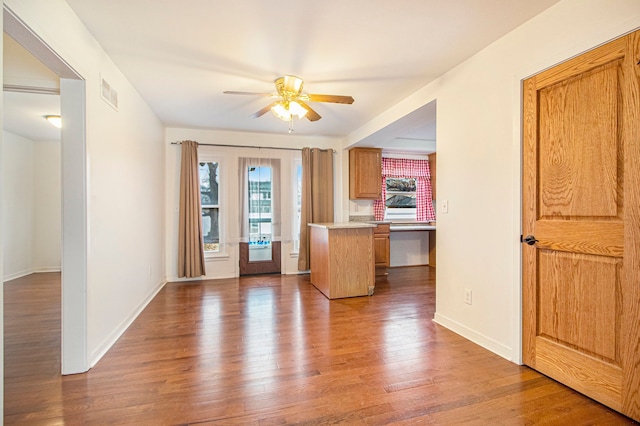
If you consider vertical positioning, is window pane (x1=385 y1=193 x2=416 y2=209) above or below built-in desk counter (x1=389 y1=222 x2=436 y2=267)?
above

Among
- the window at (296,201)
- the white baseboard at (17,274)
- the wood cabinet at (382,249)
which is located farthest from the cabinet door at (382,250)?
the white baseboard at (17,274)

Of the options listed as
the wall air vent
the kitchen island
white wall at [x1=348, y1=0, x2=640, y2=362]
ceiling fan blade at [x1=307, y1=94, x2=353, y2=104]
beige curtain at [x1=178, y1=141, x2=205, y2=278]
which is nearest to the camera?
white wall at [x1=348, y1=0, x2=640, y2=362]

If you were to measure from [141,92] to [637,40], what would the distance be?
4.03 m

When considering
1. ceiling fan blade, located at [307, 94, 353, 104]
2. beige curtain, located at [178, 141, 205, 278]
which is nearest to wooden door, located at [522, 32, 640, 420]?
ceiling fan blade, located at [307, 94, 353, 104]

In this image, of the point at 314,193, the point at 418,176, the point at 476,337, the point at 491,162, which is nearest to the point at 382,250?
the point at 314,193

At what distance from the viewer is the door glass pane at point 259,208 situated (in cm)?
514

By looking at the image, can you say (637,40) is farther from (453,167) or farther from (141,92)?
(141,92)

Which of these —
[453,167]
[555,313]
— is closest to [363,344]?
[555,313]

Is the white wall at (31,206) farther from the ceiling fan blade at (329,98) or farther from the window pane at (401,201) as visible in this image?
the window pane at (401,201)

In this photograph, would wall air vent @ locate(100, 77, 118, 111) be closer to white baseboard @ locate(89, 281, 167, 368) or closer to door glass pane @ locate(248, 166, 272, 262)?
white baseboard @ locate(89, 281, 167, 368)

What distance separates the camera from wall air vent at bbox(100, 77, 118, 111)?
97.7 inches

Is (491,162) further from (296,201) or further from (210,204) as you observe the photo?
(210,204)

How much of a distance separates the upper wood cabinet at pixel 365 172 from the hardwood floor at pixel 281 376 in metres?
2.47

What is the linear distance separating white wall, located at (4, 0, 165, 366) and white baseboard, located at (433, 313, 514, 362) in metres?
2.91
